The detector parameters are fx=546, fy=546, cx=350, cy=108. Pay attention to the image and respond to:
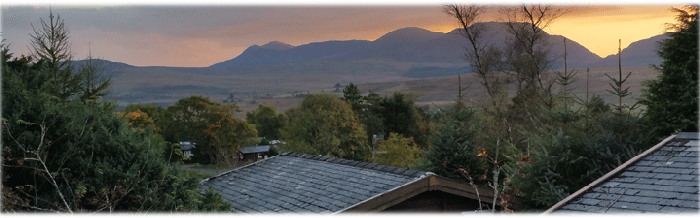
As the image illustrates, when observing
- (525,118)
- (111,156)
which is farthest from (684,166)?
(525,118)

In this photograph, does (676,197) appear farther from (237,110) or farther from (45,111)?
(237,110)

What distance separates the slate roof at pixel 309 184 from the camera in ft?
29.3

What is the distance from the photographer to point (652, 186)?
6145 mm

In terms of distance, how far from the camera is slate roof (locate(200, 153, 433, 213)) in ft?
29.3

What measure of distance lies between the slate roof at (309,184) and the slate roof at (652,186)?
3190 millimetres

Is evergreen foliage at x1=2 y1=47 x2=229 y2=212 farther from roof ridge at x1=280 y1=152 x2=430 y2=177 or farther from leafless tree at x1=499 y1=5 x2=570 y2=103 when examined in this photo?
leafless tree at x1=499 y1=5 x2=570 y2=103

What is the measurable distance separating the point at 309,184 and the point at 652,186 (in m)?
5.73

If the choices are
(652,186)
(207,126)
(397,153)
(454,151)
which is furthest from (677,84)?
(207,126)

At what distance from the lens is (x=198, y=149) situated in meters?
53.9

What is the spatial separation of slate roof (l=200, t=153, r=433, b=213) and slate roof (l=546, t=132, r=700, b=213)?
3.19 m

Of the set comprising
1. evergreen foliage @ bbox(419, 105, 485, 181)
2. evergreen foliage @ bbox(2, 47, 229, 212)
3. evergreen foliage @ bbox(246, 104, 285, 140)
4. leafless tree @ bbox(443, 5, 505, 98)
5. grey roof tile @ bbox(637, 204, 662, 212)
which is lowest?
evergreen foliage @ bbox(246, 104, 285, 140)

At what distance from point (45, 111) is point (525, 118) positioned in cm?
2667

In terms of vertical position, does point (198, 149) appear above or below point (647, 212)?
below

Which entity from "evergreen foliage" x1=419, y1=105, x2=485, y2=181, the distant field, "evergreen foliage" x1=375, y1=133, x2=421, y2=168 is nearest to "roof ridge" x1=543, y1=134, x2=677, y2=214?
"evergreen foliage" x1=419, y1=105, x2=485, y2=181
